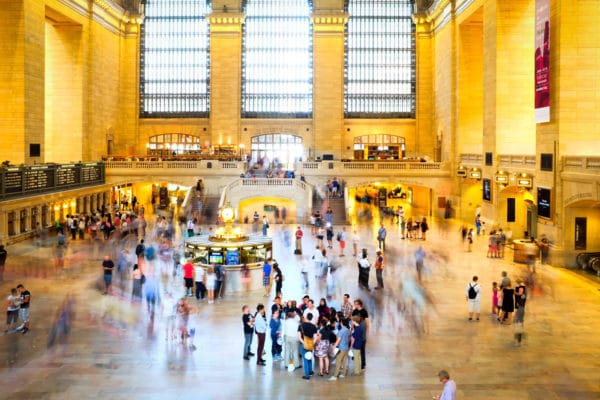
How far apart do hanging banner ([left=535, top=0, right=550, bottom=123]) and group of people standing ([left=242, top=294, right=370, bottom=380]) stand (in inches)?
660

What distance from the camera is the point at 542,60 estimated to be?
84.6 feet

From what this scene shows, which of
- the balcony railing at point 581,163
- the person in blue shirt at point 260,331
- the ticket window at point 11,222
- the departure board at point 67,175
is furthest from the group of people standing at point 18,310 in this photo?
the departure board at point 67,175

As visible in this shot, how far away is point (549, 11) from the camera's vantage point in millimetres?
25109

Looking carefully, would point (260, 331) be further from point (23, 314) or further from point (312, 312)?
point (23, 314)

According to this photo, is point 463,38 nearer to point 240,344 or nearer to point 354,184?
point 354,184

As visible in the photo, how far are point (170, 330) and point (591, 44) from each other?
19630 millimetres

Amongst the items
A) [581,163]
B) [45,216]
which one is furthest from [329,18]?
[581,163]

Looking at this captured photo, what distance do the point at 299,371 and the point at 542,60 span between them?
761 inches

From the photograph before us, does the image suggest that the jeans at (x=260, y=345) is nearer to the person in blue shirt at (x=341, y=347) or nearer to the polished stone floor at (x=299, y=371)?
the polished stone floor at (x=299, y=371)

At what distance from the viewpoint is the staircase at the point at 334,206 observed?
35531mm

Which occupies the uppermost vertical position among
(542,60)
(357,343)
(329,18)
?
(329,18)

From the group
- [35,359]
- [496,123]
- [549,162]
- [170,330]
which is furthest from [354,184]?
[35,359]

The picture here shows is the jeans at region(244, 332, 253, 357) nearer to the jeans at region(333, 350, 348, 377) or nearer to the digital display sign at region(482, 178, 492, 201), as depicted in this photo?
the jeans at region(333, 350, 348, 377)

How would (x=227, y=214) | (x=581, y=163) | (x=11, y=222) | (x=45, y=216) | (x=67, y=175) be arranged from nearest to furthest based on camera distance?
(x=227, y=214), (x=581, y=163), (x=11, y=222), (x=45, y=216), (x=67, y=175)
